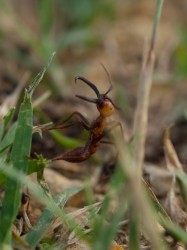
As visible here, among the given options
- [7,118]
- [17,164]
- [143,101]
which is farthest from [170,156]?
[17,164]

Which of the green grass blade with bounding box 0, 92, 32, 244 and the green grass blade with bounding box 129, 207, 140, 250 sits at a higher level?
the green grass blade with bounding box 0, 92, 32, 244

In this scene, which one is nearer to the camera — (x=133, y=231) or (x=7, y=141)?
(x=133, y=231)

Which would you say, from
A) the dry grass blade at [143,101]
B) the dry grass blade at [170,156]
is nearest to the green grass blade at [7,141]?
the dry grass blade at [143,101]

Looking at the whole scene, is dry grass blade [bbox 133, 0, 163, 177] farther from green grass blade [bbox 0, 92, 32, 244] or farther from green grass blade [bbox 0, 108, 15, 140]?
green grass blade [bbox 0, 108, 15, 140]

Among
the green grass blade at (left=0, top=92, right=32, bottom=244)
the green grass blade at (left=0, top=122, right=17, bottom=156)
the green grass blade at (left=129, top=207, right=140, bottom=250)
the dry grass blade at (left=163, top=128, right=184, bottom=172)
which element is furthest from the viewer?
the dry grass blade at (left=163, top=128, right=184, bottom=172)

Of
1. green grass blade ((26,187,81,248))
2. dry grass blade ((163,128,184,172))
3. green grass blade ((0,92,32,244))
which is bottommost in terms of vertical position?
dry grass blade ((163,128,184,172))

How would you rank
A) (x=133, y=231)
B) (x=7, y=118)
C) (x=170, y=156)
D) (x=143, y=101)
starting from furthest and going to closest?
(x=170, y=156) < (x=7, y=118) < (x=143, y=101) < (x=133, y=231)

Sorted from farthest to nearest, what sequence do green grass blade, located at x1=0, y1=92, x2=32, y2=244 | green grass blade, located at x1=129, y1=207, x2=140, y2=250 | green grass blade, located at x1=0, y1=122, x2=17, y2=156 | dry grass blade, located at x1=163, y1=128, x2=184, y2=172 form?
dry grass blade, located at x1=163, y1=128, x2=184, y2=172 < green grass blade, located at x1=0, y1=122, x2=17, y2=156 < green grass blade, located at x1=0, y1=92, x2=32, y2=244 < green grass blade, located at x1=129, y1=207, x2=140, y2=250

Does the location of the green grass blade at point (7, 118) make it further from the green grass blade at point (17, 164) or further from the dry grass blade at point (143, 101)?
the dry grass blade at point (143, 101)

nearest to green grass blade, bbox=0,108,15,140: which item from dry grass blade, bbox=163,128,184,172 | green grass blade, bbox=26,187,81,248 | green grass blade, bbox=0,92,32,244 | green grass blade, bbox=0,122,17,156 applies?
green grass blade, bbox=0,122,17,156

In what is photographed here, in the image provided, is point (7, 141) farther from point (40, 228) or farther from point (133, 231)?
point (133, 231)
